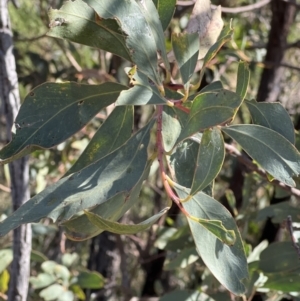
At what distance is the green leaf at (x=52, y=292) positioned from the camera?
136cm

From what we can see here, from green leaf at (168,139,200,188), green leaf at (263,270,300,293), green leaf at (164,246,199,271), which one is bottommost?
green leaf at (164,246,199,271)

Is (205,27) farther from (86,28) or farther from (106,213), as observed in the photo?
(106,213)

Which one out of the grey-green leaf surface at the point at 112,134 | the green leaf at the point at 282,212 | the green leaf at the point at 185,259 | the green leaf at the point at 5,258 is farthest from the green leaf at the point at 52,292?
the grey-green leaf surface at the point at 112,134

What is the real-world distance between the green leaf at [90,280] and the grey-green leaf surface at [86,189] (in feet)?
2.42

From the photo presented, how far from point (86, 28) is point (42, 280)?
82cm

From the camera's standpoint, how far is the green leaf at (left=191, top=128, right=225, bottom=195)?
2.16ft

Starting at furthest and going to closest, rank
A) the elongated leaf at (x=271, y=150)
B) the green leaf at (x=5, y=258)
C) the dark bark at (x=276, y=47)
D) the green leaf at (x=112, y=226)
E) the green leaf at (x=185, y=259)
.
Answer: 1. the dark bark at (x=276, y=47)
2. the green leaf at (x=5, y=258)
3. the green leaf at (x=185, y=259)
4. the elongated leaf at (x=271, y=150)
5. the green leaf at (x=112, y=226)

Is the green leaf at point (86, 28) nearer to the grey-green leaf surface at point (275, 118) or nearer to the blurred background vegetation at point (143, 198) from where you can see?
the grey-green leaf surface at point (275, 118)

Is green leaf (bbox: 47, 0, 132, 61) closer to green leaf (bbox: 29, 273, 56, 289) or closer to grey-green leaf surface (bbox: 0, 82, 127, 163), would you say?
grey-green leaf surface (bbox: 0, 82, 127, 163)

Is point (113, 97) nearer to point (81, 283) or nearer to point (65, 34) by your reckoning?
point (65, 34)

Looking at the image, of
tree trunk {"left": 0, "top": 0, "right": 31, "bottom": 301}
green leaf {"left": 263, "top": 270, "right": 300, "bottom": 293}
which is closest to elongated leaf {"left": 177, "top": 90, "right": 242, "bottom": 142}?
tree trunk {"left": 0, "top": 0, "right": 31, "bottom": 301}

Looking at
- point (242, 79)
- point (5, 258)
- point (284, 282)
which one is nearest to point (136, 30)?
point (242, 79)

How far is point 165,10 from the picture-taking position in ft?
2.71

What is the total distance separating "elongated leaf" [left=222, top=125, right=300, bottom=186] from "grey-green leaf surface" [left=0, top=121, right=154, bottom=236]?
13cm
